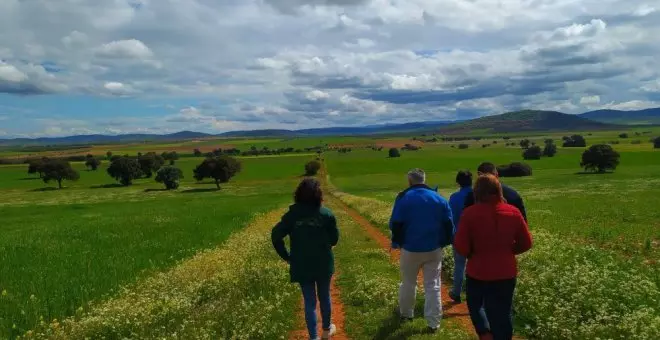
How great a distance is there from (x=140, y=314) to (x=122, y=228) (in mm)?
21756

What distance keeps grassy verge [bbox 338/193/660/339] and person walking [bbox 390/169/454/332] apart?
1.80 metres

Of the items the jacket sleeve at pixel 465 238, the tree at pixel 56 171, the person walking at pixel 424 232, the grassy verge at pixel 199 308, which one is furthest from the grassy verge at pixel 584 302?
the tree at pixel 56 171

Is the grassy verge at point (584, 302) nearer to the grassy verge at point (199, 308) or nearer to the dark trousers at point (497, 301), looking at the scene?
the dark trousers at point (497, 301)

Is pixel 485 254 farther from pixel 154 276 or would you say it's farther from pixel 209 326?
pixel 154 276

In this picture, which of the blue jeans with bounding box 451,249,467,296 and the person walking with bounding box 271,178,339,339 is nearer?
the person walking with bounding box 271,178,339,339

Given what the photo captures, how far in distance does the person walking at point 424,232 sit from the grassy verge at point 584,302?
1.80 m

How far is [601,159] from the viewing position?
261 ft

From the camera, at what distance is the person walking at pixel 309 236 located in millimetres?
8164

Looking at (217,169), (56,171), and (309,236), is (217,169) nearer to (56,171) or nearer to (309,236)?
(56,171)

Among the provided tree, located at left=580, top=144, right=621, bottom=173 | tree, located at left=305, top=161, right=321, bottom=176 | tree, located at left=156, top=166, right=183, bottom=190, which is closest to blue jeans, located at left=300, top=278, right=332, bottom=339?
tree, located at left=580, top=144, right=621, bottom=173

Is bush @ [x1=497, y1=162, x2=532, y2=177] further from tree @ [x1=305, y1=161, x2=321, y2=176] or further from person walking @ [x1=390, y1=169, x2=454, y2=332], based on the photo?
person walking @ [x1=390, y1=169, x2=454, y2=332]

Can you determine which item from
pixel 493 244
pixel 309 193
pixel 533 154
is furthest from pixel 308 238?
pixel 533 154

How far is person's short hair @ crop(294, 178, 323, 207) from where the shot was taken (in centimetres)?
807

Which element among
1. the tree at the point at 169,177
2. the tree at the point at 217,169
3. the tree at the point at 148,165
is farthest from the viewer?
the tree at the point at 148,165
